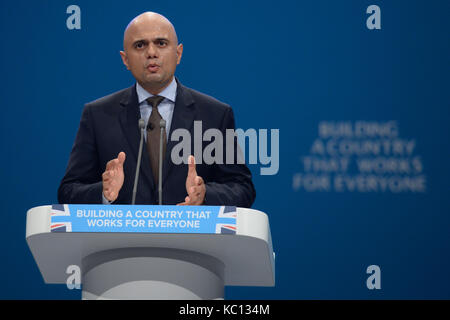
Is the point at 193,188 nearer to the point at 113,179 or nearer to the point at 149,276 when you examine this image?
the point at 113,179

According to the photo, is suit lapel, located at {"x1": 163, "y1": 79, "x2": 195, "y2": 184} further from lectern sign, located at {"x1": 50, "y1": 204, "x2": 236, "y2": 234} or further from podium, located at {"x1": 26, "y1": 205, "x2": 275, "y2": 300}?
lectern sign, located at {"x1": 50, "y1": 204, "x2": 236, "y2": 234}

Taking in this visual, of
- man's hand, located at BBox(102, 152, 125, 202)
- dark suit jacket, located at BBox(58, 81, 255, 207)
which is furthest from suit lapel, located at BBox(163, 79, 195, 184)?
man's hand, located at BBox(102, 152, 125, 202)

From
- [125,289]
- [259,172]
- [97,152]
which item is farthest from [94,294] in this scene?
[259,172]

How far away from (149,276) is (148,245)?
16 centimetres

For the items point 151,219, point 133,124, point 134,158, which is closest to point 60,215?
point 151,219

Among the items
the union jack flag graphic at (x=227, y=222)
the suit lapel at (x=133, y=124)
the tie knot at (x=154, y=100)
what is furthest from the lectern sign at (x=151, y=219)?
the tie knot at (x=154, y=100)

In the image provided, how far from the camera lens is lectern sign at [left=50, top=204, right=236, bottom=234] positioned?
3.66 meters

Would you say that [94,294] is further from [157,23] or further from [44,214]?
[157,23]

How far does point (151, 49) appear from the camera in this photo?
4.91m

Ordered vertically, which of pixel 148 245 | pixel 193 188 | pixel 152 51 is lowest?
pixel 148 245

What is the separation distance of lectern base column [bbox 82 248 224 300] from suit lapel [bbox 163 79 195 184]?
82 cm

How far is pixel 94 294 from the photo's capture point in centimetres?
378

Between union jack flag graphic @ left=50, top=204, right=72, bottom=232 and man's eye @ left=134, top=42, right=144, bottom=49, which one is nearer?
union jack flag graphic @ left=50, top=204, right=72, bottom=232

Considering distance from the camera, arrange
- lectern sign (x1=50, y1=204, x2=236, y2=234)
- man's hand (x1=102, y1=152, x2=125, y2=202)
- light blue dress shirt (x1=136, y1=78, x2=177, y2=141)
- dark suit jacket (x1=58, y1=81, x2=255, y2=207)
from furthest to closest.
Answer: light blue dress shirt (x1=136, y1=78, x2=177, y2=141) → dark suit jacket (x1=58, y1=81, x2=255, y2=207) → man's hand (x1=102, y1=152, x2=125, y2=202) → lectern sign (x1=50, y1=204, x2=236, y2=234)
